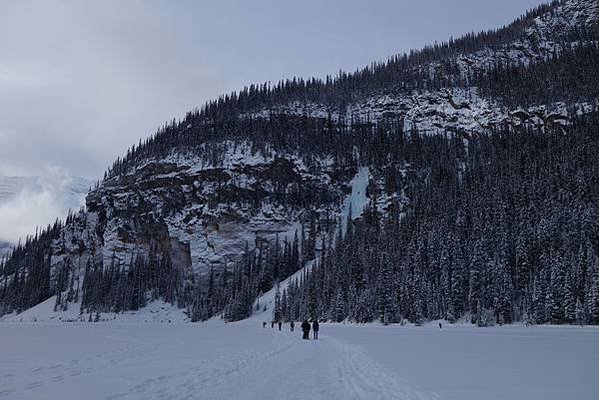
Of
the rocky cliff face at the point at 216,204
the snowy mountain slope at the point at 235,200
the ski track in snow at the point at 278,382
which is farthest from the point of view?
the rocky cliff face at the point at 216,204

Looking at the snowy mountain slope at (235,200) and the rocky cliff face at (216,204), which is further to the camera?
the rocky cliff face at (216,204)

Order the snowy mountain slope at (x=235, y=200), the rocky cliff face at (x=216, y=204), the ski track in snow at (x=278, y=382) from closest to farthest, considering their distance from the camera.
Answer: the ski track in snow at (x=278, y=382) → the snowy mountain slope at (x=235, y=200) → the rocky cliff face at (x=216, y=204)

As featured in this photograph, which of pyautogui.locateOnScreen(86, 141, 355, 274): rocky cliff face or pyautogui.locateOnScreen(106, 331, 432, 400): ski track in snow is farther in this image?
pyautogui.locateOnScreen(86, 141, 355, 274): rocky cliff face

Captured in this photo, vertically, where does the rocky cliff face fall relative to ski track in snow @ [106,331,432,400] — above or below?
above

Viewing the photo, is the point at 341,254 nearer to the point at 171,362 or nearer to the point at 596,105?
the point at 171,362

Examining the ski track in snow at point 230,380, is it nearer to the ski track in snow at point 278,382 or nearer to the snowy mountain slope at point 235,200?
the ski track in snow at point 278,382

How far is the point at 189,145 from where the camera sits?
Answer: 18688 centimetres

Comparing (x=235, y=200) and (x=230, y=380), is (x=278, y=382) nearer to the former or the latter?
(x=230, y=380)

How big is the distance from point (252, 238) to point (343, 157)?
1987 inches

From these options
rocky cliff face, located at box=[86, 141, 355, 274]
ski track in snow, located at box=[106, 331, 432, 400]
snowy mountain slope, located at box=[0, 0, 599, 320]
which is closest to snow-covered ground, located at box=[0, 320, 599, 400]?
ski track in snow, located at box=[106, 331, 432, 400]

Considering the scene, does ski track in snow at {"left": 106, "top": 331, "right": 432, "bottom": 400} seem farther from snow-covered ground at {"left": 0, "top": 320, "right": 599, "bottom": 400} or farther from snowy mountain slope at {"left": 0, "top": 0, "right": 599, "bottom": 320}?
snowy mountain slope at {"left": 0, "top": 0, "right": 599, "bottom": 320}

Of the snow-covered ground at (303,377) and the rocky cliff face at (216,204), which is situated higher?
the rocky cliff face at (216,204)

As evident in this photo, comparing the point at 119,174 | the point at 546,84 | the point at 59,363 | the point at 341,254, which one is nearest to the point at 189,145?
the point at 119,174

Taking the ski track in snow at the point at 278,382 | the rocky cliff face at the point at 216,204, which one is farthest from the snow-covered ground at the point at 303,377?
the rocky cliff face at the point at 216,204
